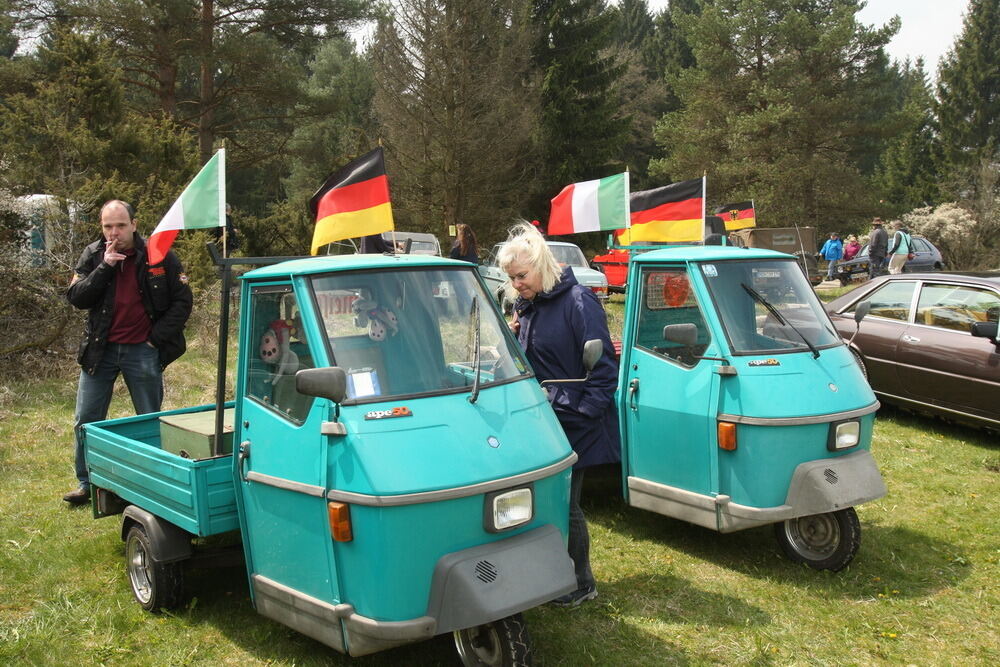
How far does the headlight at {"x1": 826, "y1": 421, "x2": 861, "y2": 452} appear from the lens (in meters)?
5.43

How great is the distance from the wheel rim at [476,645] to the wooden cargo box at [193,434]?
1.81 metres

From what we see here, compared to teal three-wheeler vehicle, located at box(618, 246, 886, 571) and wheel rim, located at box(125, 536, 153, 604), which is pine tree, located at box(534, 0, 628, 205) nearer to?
teal three-wheeler vehicle, located at box(618, 246, 886, 571)

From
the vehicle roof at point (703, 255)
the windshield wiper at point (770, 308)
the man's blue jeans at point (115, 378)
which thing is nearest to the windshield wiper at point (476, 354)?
the vehicle roof at point (703, 255)

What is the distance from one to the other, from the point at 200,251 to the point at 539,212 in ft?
74.0

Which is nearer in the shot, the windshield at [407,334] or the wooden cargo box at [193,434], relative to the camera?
the windshield at [407,334]

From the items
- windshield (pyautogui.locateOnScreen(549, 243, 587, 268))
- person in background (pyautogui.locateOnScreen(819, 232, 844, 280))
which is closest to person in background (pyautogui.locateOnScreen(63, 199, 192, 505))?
windshield (pyautogui.locateOnScreen(549, 243, 587, 268))

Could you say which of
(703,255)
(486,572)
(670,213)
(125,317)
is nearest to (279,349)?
(486,572)

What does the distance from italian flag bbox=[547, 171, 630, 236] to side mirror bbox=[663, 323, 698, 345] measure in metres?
2.48

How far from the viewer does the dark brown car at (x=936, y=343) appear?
845 cm

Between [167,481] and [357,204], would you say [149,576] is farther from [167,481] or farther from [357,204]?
[357,204]

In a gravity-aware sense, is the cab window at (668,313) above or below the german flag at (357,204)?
below

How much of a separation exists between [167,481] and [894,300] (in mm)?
7900

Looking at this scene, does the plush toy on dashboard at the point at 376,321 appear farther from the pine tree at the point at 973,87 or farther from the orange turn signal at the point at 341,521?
the pine tree at the point at 973,87

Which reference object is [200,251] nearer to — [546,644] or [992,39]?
[546,644]
